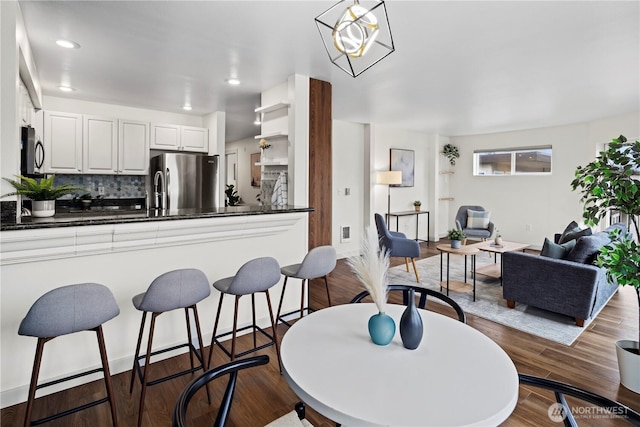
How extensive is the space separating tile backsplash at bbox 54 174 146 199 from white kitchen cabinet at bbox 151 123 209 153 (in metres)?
0.67

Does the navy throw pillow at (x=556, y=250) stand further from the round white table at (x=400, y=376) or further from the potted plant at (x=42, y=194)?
the potted plant at (x=42, y=194)

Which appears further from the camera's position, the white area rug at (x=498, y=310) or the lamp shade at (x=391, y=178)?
the lamp shade at (x=391, y=178)

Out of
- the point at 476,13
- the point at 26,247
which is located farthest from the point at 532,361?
the point at 26,247

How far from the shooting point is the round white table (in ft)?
3.10

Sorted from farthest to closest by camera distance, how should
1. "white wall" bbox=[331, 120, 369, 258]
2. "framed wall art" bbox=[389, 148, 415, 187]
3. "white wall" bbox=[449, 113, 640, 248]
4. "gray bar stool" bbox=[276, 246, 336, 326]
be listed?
"framed wall art" bbox=[389, 148, 415, 187] < "white wall" bbox=[331, 120, 369, 258] < "white wall" bbox=[449, 113, 640, 248] < "gray bar stool" bbox=[276, 246, 336, 326]

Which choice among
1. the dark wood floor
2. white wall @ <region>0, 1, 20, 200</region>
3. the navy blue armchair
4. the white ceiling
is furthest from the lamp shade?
white wall @ <region>0, 1, 20, 200</region>

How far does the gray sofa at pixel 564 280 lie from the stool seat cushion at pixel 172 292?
3108 mm

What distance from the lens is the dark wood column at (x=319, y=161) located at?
3.72 metres

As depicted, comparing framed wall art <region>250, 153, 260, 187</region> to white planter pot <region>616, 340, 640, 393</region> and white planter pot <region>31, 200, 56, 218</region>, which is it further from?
white planter pot <region>616, 340, 640, 393</region>

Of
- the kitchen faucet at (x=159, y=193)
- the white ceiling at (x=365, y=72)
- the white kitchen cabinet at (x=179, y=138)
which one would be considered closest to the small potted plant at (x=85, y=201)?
the kitchen faucet at (x=159, y=193)

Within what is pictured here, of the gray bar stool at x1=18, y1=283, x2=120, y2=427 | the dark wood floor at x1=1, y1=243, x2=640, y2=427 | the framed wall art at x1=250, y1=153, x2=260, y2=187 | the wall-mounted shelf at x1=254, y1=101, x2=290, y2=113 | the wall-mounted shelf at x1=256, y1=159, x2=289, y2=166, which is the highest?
the wall-mounted shelf at x1=254, y1=101, x2=290, y2=113

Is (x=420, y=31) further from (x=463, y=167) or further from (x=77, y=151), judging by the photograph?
(x=463, y=167)

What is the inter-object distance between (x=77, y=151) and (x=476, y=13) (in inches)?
188

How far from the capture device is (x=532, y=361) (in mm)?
2617
